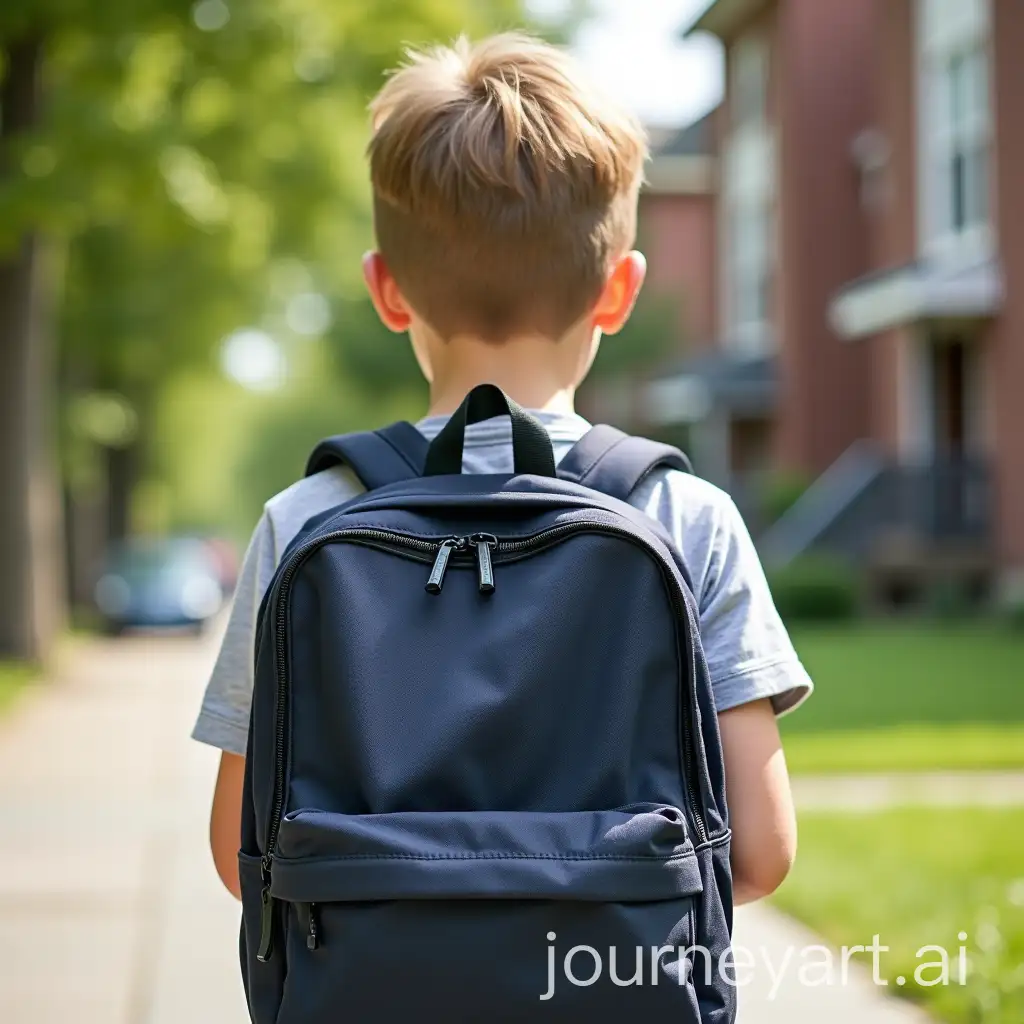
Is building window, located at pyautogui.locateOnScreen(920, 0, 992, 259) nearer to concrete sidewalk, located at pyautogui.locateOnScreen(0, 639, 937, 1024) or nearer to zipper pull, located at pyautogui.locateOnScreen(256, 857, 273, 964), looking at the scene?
concrete sidewalk, located at pyautogui.locateOnScreen(0, 639, 937, 1024)

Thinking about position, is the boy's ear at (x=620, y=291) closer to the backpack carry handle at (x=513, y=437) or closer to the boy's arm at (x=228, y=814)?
the backpack carry handle at (x=513, y=437)

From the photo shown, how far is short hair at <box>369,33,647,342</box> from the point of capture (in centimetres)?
196

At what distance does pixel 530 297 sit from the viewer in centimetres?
202

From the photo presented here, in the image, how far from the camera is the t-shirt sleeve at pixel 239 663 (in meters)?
2.15

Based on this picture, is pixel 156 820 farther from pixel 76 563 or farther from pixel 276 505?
pixel 76 563

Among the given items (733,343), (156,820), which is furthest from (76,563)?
(156,820)


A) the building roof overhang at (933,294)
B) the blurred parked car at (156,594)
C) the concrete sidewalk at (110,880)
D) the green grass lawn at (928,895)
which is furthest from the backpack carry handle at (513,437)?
the blurred parked car at (156,594)

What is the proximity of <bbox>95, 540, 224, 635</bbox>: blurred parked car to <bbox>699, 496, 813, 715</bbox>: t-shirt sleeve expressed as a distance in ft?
72.8

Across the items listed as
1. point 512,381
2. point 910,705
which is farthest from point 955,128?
point 512,381

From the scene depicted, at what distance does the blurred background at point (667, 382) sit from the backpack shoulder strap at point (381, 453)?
0.55 metres

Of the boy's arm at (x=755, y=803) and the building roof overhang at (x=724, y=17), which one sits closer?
the boy's arm at (x=755, y=803)

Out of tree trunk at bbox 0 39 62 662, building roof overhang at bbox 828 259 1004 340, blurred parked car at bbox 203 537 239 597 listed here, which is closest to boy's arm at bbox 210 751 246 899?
tree trunk at bbox 0 39 62 662

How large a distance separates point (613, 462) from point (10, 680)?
43.2 ft

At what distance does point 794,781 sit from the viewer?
831cm
